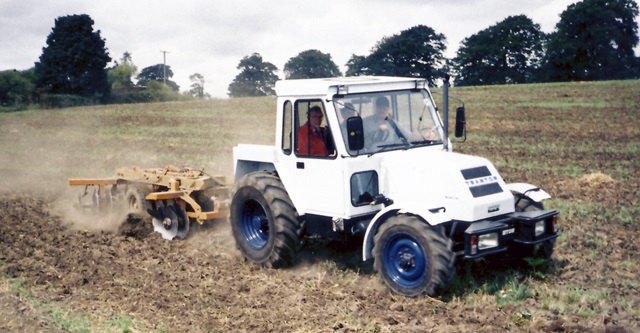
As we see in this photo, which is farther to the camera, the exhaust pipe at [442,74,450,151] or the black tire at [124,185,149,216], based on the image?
the black tire at [124,185,149,216]

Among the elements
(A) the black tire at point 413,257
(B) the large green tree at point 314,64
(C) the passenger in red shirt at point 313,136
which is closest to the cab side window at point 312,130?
(C) the passenger in red shirt at point 313,136

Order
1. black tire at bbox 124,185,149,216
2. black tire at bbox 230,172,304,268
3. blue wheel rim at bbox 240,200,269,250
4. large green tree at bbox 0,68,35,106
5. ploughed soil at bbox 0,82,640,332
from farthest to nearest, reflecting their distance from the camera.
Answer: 1. large green tree at bbox 0,68,35,106
2. black tire at bbox 124,185,149,216
3. blue wheel rim at bbox 240,200,269,250
4. black tire at bbox 230,172,304,268
5. ploughed soil at bbox 0,82,640,332

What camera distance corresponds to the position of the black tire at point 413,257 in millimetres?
6812

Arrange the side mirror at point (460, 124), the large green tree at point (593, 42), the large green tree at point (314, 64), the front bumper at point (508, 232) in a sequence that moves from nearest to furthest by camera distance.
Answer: the front bumper at point (508, 232) → the side mirror at point (460, 124) → the large green tree at point (314, 64) → the large green tree at point (593, 42)

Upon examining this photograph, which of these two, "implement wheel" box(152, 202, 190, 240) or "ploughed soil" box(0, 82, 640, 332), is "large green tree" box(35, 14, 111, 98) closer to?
"implement wheel" box(152, 202, 190, 240)

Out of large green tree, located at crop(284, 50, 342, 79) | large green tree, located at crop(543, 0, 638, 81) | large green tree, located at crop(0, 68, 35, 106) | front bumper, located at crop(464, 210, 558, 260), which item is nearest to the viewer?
front bumper, located at crop(464, 210, 558, 260)

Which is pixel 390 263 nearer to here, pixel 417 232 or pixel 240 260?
pixel 417 232

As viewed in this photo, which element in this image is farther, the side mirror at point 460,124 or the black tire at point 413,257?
the side mirror at point 460,124

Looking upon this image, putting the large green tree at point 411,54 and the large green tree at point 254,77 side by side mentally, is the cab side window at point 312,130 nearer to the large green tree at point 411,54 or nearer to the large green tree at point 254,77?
the large green tree at point 254,77

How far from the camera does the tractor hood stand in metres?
7.10

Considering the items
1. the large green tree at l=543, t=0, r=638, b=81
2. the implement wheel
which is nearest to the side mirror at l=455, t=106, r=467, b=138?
the implement wheel

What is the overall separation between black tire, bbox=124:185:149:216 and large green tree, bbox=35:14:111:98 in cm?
5069

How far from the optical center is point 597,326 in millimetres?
6250

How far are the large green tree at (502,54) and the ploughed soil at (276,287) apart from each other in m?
56.8
